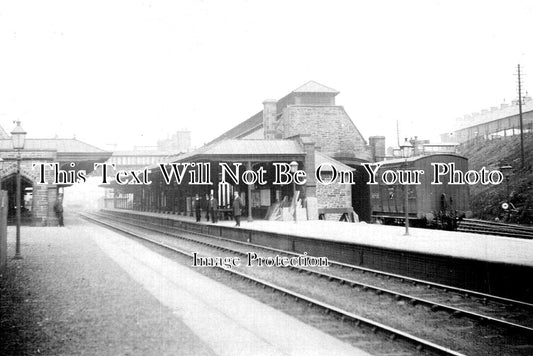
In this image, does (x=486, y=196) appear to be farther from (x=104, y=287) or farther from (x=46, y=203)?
(x=104, y=287)

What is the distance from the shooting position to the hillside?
2309cm

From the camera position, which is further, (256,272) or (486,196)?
(486,196)

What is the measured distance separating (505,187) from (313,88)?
16621mm

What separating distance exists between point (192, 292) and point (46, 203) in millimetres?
18486

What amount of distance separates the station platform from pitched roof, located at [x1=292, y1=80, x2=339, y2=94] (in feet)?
93.4

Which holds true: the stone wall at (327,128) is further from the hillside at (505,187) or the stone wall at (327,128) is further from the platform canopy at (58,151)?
the platform canopy at (58,151)

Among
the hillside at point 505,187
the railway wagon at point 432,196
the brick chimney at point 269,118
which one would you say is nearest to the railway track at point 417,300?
the railway wagon at point 432,196

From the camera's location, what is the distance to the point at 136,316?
7.20 metres

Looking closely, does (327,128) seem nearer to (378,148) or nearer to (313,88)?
(378,148)

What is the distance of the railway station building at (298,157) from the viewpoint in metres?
24.8

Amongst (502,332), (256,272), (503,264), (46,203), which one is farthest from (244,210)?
(502,332)

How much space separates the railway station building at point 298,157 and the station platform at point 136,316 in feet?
43.1

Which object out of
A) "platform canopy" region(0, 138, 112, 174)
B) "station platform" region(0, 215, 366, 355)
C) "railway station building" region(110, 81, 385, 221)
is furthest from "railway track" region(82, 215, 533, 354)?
"platform canopy" region(0, 138, 112, 174)

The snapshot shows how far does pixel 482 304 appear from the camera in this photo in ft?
27.3
